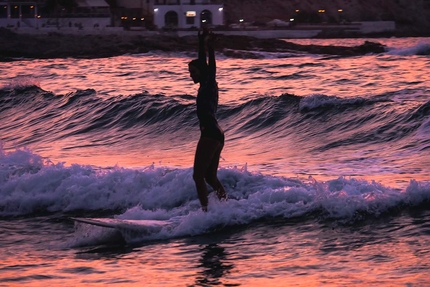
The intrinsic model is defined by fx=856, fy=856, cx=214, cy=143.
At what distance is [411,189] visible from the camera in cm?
991

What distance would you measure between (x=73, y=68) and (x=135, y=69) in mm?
4405

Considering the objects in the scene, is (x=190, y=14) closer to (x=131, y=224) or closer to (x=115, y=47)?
(x=115, y=47)

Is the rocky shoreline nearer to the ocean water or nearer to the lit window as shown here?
the lit window

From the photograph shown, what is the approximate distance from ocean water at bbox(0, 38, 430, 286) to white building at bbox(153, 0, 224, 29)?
80.1m

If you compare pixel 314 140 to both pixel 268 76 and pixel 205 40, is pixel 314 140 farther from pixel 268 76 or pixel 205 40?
pixel 268 76

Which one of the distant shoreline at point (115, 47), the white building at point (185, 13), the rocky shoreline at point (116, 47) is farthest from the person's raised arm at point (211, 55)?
the white building at point (185, 13)

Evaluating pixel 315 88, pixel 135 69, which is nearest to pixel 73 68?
pixel 135 69

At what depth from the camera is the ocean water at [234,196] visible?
769 centimetres

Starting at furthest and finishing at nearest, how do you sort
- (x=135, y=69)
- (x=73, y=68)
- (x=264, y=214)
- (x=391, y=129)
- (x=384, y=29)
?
(x=384, y=29) → (x=73, y=68) → (x=135, y=69) → (x=391, y=129) → (x=264, y=214)

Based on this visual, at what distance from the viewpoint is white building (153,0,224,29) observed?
102 metres

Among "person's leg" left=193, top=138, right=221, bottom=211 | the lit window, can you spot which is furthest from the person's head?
the lit window

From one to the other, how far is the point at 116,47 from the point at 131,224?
56287 millimetres

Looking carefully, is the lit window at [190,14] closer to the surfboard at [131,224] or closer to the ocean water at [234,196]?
the ocean water at [234,196]

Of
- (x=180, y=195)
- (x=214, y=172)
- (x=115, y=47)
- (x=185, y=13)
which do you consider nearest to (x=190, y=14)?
(x=185, y=13)
